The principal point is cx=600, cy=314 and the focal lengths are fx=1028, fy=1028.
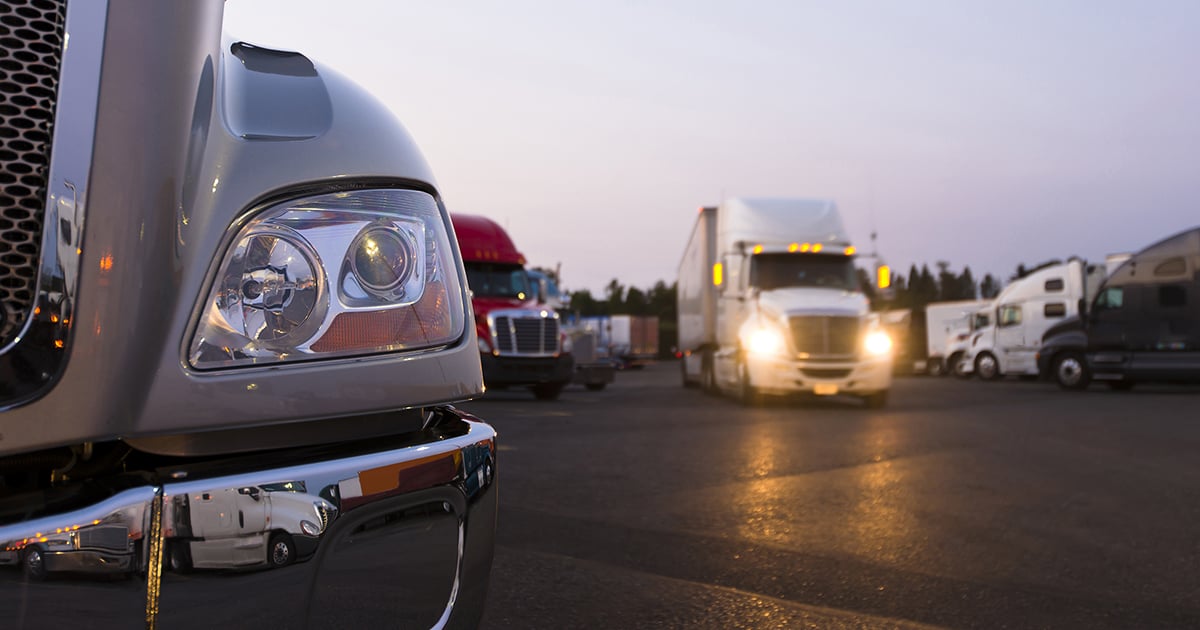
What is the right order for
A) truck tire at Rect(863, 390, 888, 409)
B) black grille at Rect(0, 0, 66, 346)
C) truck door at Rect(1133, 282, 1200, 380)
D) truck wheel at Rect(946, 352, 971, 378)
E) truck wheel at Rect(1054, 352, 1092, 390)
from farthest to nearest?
truck wheel at Rect(946, 352, 971, 378), truck wheel at Rect(1054, 352, 1092, 390), truck door at Rect(1133, 282, 1200, 380), truck tire at Rect(863, 390, 888, 409), black grille at Rect(0, 0, 66, 346)

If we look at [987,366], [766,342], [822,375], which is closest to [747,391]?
[766,342]

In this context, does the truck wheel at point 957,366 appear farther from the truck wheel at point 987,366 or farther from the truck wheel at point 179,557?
the truck wheel at point 179,557

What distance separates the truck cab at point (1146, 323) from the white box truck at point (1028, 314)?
120 inches

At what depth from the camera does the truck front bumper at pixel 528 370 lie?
1692cm

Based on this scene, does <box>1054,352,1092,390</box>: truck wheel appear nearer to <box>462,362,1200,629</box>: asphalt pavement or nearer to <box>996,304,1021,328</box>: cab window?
<box>996,304,1021,328</box>: cab window

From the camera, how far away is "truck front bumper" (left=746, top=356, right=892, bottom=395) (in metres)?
15.2

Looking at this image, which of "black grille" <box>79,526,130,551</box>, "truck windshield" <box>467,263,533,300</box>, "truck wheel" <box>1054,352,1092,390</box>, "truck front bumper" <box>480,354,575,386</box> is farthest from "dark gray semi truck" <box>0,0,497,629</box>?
"truck wheel" <box>1054,352,1092,390</box>

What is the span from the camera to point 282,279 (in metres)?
1.53

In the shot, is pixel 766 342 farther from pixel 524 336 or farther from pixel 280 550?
pixel 280 550

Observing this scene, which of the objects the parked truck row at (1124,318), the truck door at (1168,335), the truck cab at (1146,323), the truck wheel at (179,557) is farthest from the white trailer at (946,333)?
the truck wheel at (179,557)

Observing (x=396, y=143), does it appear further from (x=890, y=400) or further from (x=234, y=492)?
(x=890, y=400)

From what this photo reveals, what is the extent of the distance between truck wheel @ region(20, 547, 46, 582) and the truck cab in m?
24.0

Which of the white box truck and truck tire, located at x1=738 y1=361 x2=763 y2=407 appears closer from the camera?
truck tire, located at x1=738 y1=361 x2=763 y2=407

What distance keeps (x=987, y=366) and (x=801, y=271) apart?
17761 mm
